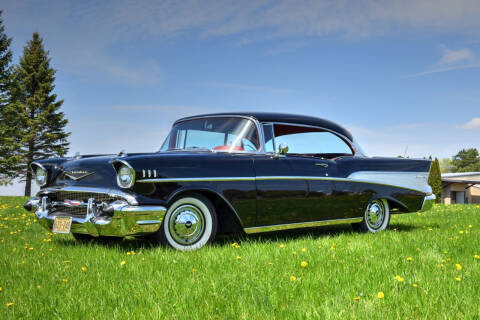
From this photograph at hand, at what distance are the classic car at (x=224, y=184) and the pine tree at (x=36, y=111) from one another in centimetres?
2974

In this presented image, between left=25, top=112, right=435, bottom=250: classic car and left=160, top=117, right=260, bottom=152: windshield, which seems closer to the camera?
left=25, top=112, right=435, bottom=250: classic car

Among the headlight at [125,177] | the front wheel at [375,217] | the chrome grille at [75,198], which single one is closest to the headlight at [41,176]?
the chrome grille at [75,198]

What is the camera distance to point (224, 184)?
4.76 meters

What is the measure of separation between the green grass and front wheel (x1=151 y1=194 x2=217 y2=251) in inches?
8.7

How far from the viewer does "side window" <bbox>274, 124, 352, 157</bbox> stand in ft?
19.2

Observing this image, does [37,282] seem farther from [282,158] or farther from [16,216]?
[16,216]

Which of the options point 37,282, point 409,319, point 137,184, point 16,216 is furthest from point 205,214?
point 16,216

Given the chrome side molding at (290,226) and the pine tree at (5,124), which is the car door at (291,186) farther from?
the pine tree at (5,124)

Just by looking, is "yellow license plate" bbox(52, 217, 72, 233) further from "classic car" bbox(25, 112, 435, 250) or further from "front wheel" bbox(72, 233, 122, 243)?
"front wheel" bbox(72, 233, 122, 243)

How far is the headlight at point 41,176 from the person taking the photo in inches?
206

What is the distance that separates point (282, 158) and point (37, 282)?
9.65 feet

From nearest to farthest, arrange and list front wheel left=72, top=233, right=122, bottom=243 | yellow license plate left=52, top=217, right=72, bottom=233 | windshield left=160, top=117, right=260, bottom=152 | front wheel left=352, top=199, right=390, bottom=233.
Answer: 1. yellow license plate left=52, top=217, right=72, bottom=233
2. windshield left=160, top=117, right=260, bottom=152
3. front wheel left=72, top=233, right=122, bottom=243
4. front wheel left=352, top=199, right=390, bottom=233

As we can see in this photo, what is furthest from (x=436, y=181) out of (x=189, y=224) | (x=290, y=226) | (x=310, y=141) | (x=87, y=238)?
(x=189, y=224)

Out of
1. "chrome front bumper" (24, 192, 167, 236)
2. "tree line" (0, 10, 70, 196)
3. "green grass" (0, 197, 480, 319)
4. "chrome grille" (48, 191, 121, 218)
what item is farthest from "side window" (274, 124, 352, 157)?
"tree line" (0, 10, 70, 196)
